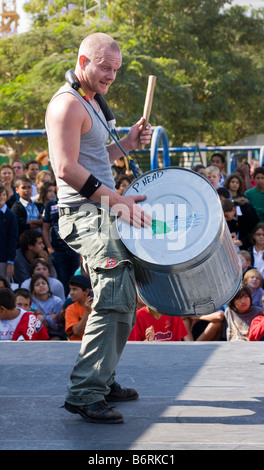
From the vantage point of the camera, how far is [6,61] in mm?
23156

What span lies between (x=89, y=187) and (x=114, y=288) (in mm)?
482

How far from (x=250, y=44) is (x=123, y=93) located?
1310 centimetres

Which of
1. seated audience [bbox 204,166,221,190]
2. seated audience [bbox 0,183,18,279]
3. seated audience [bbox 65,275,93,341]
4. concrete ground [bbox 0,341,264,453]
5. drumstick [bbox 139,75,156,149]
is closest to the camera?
Result: concrete ground [bbox 0,341,264,453]

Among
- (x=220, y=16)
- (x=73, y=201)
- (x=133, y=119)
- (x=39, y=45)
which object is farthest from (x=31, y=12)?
(x=73, y=201)

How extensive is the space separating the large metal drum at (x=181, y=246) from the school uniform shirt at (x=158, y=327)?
228 centimetres

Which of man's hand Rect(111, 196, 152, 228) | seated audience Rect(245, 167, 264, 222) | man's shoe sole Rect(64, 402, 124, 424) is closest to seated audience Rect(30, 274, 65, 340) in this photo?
seated audience Rect(245, 167, 264, 222)

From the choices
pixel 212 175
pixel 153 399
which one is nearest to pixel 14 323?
pixel 153 399

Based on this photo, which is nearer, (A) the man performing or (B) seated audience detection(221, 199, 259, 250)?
(A) the man performing

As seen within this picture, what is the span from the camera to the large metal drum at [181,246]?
11.8ft

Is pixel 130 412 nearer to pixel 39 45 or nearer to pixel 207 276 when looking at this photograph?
pixel 207 276

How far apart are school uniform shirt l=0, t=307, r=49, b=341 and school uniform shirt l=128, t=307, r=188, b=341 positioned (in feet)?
2.67

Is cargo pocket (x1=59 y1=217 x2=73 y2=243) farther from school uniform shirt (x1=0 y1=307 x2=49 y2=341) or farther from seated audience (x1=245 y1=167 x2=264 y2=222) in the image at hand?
seated audience (x1=245 y1=167 x2=264 y2=222)

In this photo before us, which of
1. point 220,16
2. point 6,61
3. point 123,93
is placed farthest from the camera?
point 220,16

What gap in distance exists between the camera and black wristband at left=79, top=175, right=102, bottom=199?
3.61m
